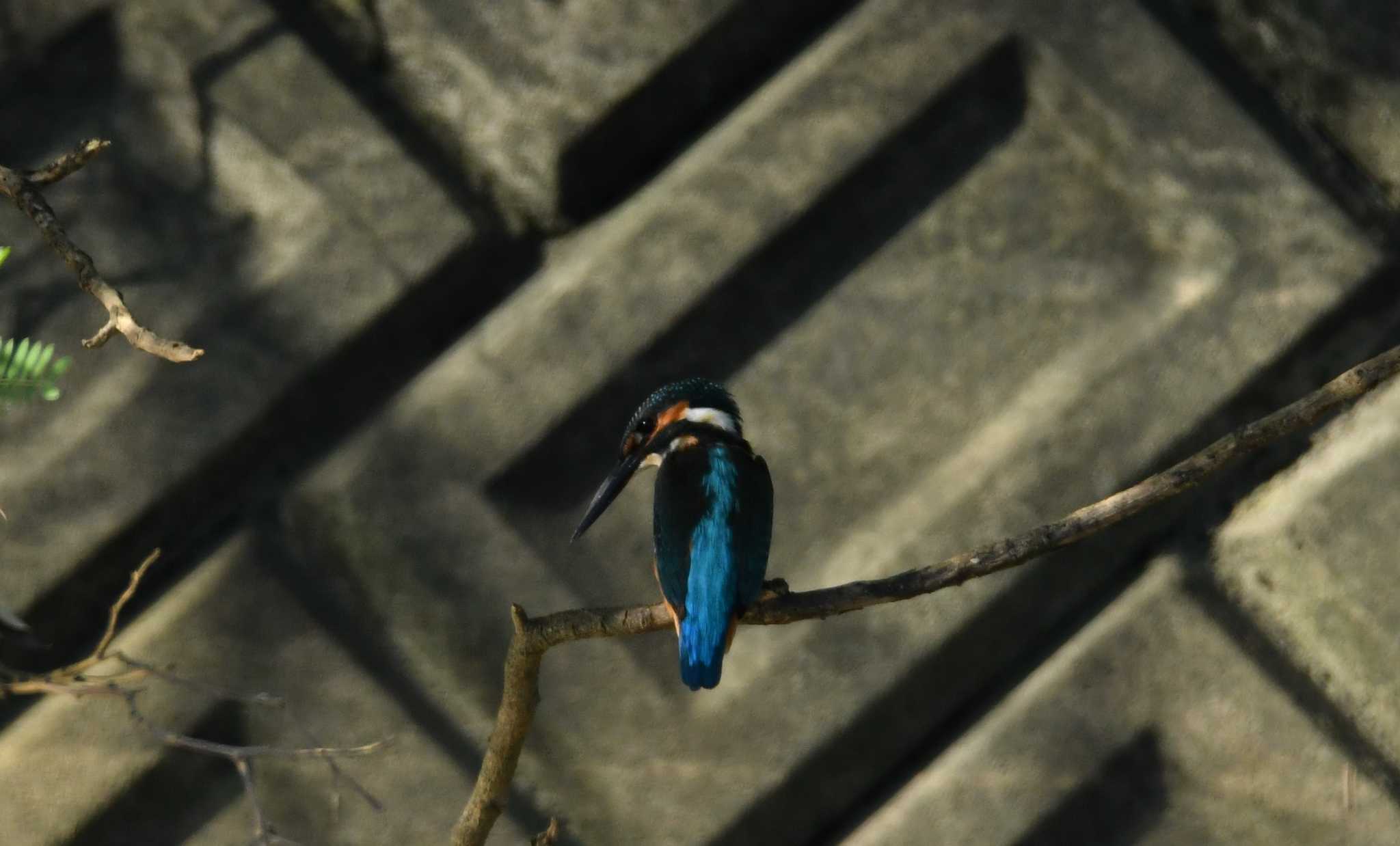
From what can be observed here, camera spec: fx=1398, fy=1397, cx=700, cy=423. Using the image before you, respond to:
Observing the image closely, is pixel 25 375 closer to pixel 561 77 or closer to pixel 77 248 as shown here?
pixel 77 248

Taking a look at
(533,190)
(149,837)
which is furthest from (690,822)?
(533,190)

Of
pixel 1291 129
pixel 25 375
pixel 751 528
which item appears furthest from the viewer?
pixel 1291 129

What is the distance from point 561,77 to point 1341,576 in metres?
1.91

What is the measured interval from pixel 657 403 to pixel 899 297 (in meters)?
0.96

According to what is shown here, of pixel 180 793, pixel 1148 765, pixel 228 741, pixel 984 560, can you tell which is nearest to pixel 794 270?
pixel 1148 765

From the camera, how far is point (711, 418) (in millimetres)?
2262

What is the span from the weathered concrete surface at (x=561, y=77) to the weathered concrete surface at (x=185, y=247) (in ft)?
0.46

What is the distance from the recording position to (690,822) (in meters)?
2.83

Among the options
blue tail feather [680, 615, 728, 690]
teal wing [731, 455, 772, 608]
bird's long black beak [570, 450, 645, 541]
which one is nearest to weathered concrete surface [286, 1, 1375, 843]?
bird's long black beak [570, 450, 645, 541]

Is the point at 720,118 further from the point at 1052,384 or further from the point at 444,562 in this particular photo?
the point at 444,562

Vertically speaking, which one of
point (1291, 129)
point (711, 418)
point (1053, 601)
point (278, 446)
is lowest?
point (1053, 601)

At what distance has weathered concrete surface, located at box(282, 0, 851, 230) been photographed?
297cm

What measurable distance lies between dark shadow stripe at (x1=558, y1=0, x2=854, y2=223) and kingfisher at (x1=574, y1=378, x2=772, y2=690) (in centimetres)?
90

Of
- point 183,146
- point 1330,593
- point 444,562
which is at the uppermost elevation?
point 183,146
